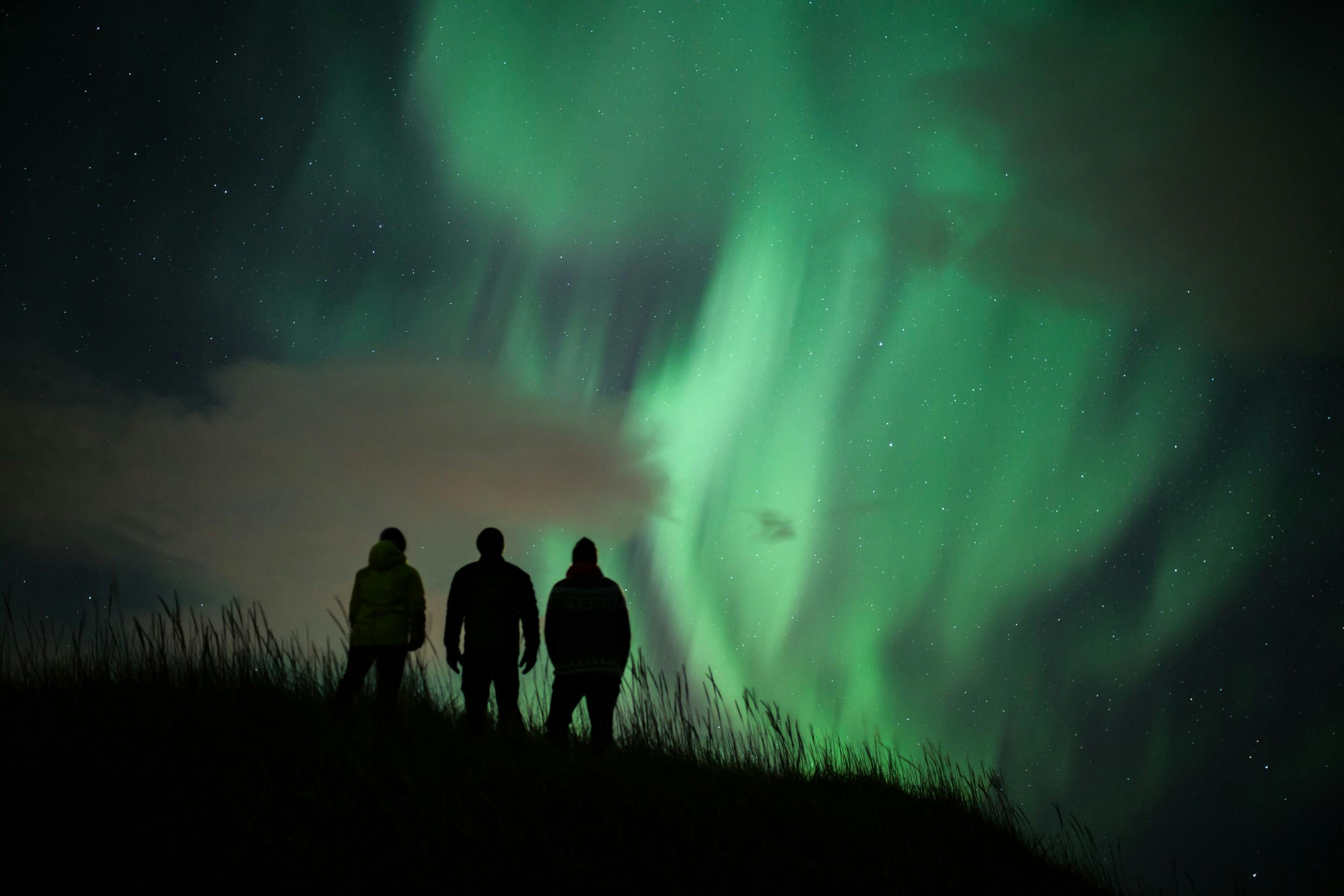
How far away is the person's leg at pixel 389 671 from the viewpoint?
930 centimetres

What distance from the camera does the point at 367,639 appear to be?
9.33m

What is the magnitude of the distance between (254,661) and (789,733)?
5.50 m

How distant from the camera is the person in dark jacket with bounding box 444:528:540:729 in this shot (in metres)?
9.26

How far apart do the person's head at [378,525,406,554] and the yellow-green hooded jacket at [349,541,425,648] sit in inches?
5.6

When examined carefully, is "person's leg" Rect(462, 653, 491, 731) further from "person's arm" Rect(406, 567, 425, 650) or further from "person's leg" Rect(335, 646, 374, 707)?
"person's leg" Rect(335, 646, 374, 707)

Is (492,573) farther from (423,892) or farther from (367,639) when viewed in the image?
(423,892)

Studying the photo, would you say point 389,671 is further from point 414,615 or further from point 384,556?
point 384,556

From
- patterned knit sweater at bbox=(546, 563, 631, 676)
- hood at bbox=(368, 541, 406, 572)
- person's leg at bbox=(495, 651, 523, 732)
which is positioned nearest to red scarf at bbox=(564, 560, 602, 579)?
patterned knit sweater at bbox=(546, 563, 631, 676)

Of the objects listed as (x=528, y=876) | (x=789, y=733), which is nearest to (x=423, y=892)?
(x=528, y=876)

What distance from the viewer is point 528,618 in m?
9.47

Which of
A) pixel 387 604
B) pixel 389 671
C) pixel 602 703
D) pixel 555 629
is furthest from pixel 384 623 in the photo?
pixel 602 703

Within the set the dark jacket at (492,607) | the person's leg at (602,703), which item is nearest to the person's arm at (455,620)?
the dark jacket at (492,607)

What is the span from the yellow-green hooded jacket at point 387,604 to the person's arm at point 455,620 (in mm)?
285

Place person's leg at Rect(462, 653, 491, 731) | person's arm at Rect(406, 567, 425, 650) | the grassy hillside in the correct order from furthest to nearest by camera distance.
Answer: person's arm at Rect(406, 567, 425, 650), person's leg at Rect(462, 653, 491, 731), the grassy hillside
